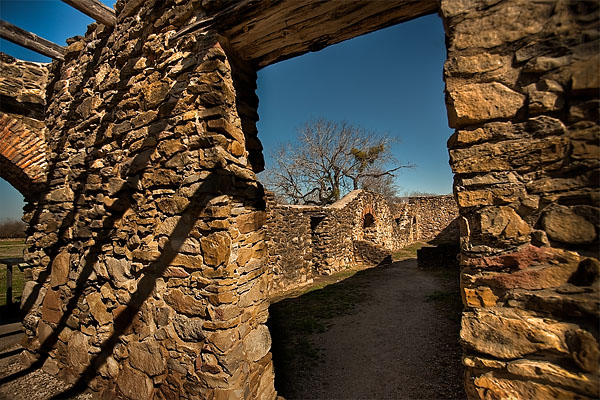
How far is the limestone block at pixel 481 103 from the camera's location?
134cm

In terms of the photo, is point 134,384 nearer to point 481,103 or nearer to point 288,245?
point 481,103

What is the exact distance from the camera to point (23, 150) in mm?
3754

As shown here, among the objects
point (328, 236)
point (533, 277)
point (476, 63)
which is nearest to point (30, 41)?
point (476, 63)

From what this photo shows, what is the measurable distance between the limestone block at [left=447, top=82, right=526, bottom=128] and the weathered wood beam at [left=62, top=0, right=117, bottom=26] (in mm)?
3599

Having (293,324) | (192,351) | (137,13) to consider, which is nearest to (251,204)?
(192,351)

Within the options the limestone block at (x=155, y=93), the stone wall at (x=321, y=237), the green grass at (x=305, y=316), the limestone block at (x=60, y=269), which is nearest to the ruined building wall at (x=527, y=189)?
the limestone block at (x=155, y=93)

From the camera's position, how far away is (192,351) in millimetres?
2166

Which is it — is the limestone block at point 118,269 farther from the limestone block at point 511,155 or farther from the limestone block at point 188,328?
the limestone block at point 511,155

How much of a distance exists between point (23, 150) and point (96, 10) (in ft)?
7.78

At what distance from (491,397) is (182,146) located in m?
2.64

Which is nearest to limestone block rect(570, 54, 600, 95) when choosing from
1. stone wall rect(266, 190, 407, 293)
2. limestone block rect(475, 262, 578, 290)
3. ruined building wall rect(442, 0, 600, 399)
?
ruined building wall rect(442, 0, 600, 399)

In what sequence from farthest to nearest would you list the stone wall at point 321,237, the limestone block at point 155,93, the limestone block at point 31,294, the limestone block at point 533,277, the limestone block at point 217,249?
the stone wall at point 321,237 < the limestone block at point 31,294 < the limestone block at point 155,93 < the limestone block at point 217,249 < the limestone block at point 533,277

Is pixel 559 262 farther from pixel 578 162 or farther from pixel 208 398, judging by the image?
pixel 208 398

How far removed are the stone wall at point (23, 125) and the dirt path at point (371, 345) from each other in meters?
4.40
